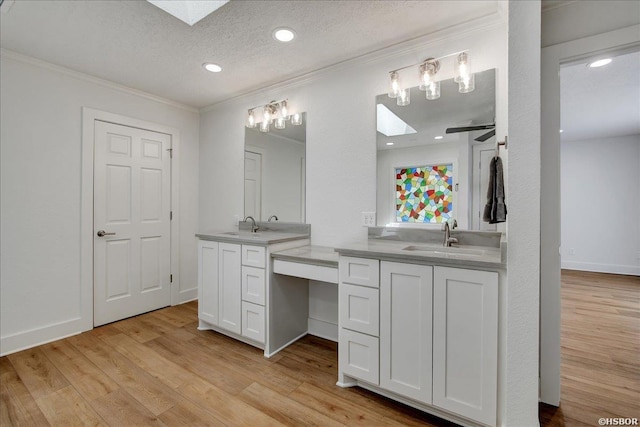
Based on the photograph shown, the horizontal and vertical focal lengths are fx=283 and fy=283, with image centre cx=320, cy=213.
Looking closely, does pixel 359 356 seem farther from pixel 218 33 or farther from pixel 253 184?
pixel 218 33

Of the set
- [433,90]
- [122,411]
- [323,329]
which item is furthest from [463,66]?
[122,411]

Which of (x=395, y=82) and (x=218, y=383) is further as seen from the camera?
(x=395, y=82)

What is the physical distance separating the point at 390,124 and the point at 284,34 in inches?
41.0

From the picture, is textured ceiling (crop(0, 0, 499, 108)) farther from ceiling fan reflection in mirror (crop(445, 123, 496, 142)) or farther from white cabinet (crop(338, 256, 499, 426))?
white cabinet (crop(338, 256, 499, 426))

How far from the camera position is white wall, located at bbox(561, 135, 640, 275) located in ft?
15.7

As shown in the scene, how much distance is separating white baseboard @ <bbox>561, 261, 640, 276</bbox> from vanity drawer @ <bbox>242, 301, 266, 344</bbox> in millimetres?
5949

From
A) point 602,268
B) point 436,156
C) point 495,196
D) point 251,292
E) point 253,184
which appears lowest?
point 602,268

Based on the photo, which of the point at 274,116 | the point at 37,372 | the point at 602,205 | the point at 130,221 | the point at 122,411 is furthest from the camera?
the point at 602,205

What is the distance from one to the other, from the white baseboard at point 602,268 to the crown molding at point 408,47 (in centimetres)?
540

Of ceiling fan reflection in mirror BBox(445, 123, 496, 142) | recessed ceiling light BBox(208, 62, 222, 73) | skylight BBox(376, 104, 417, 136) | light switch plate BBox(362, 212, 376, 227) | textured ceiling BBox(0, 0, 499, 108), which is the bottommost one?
light switch plate BBox(362, 212, 376, 227)

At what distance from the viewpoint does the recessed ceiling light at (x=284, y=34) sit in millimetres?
2035

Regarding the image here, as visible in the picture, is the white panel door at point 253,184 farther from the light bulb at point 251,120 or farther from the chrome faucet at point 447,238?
the chrome faucet at point 447,238

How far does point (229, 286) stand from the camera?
2510 mm

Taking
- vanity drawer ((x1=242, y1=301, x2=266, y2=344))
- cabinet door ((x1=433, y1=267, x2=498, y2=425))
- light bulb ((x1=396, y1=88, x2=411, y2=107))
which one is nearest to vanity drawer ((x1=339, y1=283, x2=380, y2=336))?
cabinet door ((x1=433, y1=267, x2=498, y2=425))
